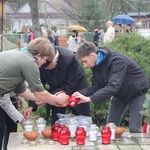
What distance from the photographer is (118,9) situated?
3947cm

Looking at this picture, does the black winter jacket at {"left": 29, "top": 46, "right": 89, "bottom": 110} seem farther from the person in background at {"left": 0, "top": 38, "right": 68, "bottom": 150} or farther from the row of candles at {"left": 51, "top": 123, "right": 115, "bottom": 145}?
the row of candles at {"left": 51, "top": 123, "right": 115, "bottom": 145}

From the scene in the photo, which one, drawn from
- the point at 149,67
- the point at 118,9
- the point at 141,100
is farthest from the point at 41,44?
the point at 118,9

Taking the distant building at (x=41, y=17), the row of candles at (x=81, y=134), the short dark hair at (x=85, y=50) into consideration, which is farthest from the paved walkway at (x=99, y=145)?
the distant building at (x=41, y=17)

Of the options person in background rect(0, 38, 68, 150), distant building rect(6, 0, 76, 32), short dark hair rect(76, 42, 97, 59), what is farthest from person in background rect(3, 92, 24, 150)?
distant building rect(6, 0, 76, 32)

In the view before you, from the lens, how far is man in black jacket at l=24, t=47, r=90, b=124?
203 inches

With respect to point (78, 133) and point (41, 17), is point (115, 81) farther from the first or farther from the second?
point (41, 17)

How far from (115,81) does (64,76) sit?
2.55 ft

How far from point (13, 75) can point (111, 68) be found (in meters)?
1.17

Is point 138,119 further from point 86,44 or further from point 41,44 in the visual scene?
point 41,44

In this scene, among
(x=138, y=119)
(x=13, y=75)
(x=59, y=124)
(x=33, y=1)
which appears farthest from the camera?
(x=33, y=1)

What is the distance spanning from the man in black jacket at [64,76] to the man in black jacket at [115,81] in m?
0.27

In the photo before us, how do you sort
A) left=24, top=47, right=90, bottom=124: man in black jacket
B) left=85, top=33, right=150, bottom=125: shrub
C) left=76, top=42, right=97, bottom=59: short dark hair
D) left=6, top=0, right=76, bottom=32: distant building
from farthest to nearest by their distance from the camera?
left=6, top=0, right=76, bottom=32: distant building → left=85, top=33, right=150, bottom=125: shrub → left=24, top=47, right=90, bottom=124: man in black jacket → left=76, top=42, right=97, bottom=59: short dark hair

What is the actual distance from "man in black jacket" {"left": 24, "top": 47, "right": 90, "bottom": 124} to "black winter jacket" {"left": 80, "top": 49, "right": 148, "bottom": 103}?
278mm

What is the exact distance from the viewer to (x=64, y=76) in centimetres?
527
